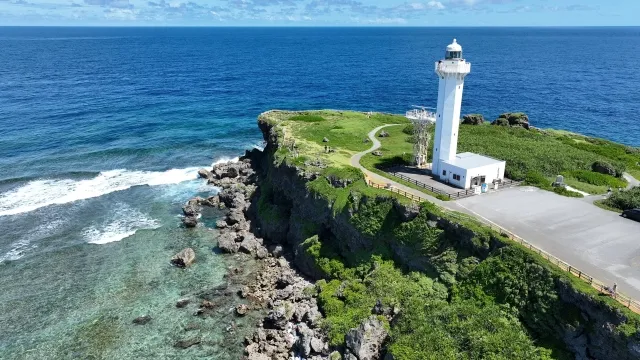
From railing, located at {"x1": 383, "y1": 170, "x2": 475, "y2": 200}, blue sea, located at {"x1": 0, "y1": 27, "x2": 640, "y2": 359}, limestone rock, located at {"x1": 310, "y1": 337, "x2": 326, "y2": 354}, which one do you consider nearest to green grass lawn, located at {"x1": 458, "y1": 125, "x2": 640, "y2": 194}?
railing, located at {"x1": 383, "y1": 170, "x2": 475, "y2": 200}

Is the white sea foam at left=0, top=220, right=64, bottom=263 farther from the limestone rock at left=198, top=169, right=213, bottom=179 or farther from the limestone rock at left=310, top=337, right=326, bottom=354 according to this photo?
the limestone rock at left=310, top=337, right=326, bottom=354

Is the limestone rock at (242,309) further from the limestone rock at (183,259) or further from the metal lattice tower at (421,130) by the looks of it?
the metal lattice tower at (421,130)

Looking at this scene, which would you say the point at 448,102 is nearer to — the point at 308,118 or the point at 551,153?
the point at 551,153

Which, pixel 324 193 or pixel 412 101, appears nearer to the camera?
pixel 324 193

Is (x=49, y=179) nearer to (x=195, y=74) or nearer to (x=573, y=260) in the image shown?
(x=573, y=260)

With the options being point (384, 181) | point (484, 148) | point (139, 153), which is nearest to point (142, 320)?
point (384, 181)

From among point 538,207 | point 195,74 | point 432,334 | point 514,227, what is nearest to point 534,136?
point 538,207
